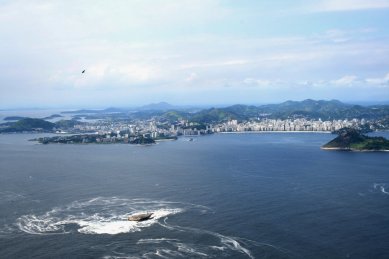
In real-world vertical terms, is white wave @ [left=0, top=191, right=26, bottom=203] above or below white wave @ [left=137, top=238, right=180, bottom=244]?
above

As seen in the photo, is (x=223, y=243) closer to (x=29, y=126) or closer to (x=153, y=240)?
(x=153, y=240)

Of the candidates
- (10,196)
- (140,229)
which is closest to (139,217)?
(140,229)

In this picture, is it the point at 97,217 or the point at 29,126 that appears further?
the point at 29,126

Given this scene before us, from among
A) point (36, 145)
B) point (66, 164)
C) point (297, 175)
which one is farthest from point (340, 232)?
point (36, 145)

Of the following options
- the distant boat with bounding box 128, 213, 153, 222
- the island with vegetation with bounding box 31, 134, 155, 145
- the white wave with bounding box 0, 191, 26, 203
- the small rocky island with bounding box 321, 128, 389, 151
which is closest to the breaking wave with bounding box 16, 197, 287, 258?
the distant boat with bounding box 128, 213, 153, 222

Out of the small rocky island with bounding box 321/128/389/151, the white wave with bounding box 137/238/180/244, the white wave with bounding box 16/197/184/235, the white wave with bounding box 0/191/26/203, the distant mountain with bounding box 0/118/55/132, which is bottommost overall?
the white wave with bounding box 137/238/180/244

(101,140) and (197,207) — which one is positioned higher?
(101,140)

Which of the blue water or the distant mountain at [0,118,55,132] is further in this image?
the distant mountain at [0,118,55,132]

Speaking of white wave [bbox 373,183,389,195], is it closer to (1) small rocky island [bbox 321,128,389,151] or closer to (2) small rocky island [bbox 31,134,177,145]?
(1) small rocky island [bbox 321,128,389,151]
